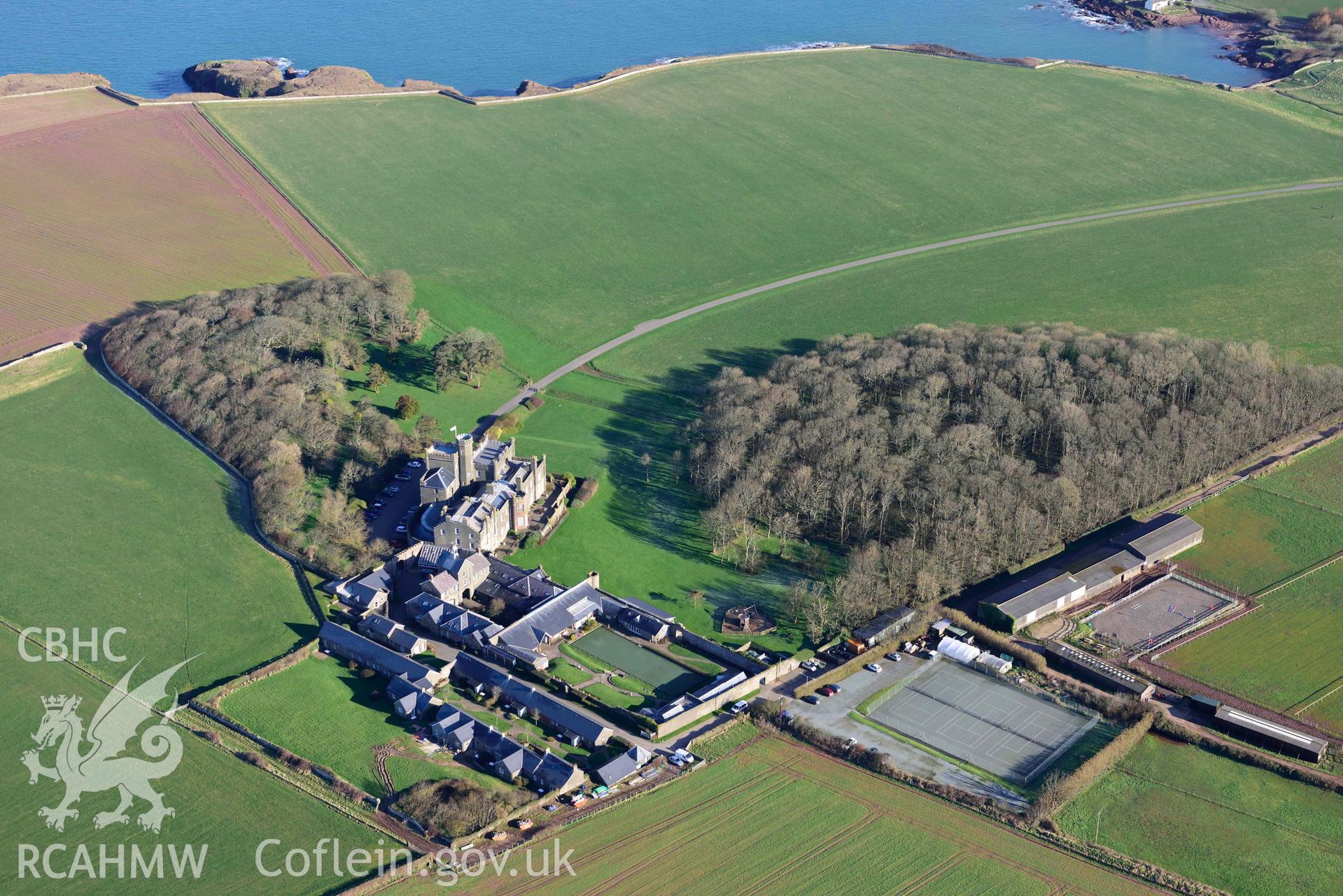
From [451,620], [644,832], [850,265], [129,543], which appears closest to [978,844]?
[644,832]

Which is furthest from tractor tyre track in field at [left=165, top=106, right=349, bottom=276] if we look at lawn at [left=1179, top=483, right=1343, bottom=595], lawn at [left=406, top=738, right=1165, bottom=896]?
lawn at [left=1179, top=483, right=1343, bottom=595]

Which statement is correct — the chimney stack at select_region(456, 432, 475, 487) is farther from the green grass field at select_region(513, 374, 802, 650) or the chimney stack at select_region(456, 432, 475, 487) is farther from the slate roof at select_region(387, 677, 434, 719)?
the slate roof at select_region(387, 677, 434, 719)

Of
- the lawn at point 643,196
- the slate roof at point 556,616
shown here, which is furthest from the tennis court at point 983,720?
the lawn at point 643,196

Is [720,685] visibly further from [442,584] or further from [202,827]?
[202,827]

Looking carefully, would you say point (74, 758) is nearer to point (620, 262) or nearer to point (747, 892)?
point (747, 892)

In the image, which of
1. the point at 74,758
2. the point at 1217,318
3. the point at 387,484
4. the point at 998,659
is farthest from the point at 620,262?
the point at 74,758

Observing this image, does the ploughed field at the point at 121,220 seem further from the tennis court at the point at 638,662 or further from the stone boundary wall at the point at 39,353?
the tennis court at the point at 638,662
